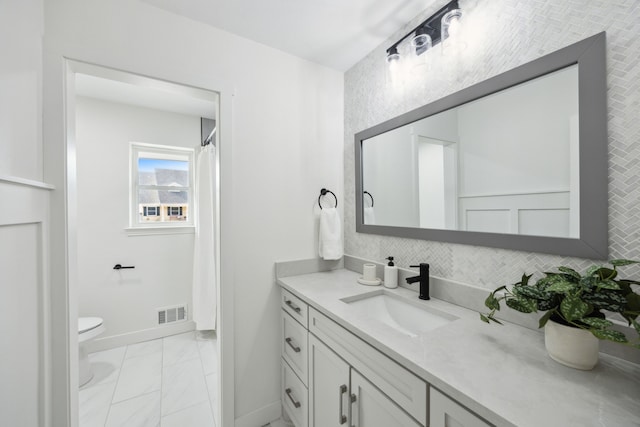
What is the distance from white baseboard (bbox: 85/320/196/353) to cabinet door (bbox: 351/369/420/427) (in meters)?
2.36

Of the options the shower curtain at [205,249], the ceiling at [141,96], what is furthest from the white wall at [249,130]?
the shower curtain at [205,249]

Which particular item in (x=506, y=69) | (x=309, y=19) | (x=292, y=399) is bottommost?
(x=292, y=399)

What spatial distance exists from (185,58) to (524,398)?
6.30 ft

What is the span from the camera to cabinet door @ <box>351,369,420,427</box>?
0.76 meters

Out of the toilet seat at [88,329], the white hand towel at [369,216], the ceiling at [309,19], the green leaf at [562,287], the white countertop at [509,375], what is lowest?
the toilet seat at [88,329]

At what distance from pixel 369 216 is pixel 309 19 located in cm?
121

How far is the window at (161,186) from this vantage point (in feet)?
8.40

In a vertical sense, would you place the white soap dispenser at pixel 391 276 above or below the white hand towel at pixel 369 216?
below

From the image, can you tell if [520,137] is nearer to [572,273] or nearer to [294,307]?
[572,273]

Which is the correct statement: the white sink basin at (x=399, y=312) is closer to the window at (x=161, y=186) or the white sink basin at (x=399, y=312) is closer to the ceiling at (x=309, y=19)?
the ceiling at (x=309, y=19)

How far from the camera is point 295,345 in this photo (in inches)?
55.1

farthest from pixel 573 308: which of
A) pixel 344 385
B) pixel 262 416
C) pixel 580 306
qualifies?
pixel 262 416

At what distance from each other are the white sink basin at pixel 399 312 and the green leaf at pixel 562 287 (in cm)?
45

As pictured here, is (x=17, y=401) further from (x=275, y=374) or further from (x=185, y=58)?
(x=185, y=58)
